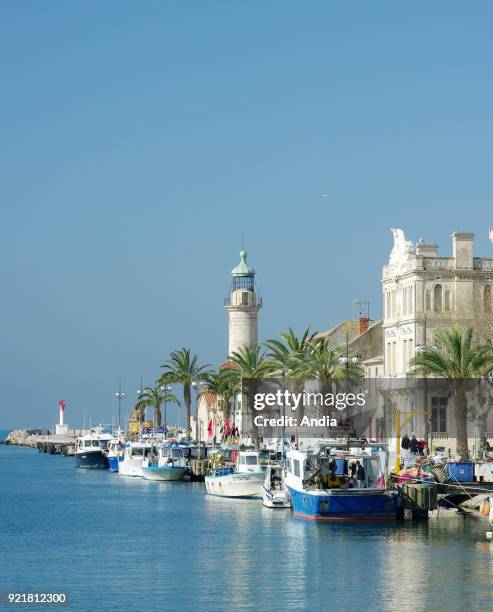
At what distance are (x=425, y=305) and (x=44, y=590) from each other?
208ft

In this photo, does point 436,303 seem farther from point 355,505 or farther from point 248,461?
point 355,505

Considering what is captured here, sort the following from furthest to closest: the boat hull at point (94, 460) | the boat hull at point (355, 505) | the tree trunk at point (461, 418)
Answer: the boat hull at point (94, 460) → the tree trunk at point (461, 418) → the boat hull at point (355, 505)

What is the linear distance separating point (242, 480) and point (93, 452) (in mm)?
64130

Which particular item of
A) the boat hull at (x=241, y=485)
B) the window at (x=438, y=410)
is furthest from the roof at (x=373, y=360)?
the boat hull at (x=241, y=485)

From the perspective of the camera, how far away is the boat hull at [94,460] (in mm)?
145625

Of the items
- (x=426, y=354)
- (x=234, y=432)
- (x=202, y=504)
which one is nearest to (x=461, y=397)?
(x=426, y=354)

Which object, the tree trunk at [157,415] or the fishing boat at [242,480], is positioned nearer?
the fishing boat at [242,480]

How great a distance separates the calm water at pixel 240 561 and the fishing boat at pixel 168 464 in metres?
29.0

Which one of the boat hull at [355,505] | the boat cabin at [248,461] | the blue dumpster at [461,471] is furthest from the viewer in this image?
the boat cabin at [248,461]

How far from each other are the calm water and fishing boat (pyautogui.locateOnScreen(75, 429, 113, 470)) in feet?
217

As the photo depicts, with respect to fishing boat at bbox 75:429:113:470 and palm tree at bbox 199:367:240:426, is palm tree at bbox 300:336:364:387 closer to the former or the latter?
palm tree at bbox 199:367:240:426

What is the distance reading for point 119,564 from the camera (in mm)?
52906

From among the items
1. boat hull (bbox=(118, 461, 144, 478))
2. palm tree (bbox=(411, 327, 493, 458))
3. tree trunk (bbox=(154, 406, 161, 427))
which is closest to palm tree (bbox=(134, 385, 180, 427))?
tree trunk (bbox=(154, 406, 161, 427))

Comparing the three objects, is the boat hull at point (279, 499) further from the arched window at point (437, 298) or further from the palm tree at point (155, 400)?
the palm tree at point (155, 400)
